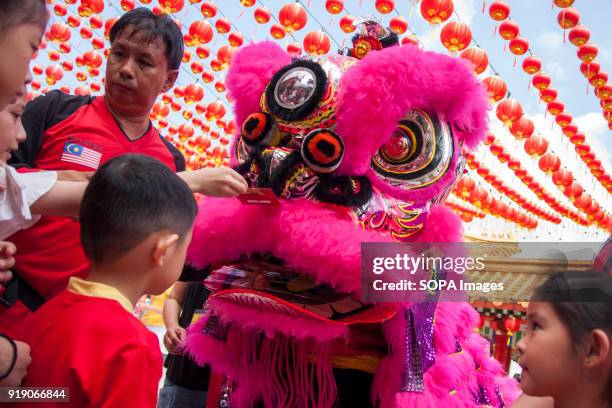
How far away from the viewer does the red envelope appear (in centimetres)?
119

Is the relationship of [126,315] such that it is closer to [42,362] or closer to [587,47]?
[42,362]

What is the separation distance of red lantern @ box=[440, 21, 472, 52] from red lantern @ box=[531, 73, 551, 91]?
126 cm

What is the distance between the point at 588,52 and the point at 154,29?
526 cm

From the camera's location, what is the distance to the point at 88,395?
0.76 metres

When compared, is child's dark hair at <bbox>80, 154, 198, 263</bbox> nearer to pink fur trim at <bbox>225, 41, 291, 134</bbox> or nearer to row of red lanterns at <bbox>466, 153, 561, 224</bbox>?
pink fur trim at <bbox>225, 41, 291, 134</bbox>

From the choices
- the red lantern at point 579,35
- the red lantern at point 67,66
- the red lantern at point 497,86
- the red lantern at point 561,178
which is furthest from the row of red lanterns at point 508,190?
the red lantern at point 67,66

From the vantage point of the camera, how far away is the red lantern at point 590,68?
18.2 feet

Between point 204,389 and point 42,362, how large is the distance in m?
1.15

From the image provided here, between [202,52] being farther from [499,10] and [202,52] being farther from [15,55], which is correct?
[15,55]

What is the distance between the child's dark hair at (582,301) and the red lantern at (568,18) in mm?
4930

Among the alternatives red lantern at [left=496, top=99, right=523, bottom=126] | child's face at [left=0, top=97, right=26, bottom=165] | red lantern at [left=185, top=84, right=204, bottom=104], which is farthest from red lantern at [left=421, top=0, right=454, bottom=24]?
child's face at [left=0, top=97, right=26, bottom=165]

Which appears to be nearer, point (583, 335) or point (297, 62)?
point (583, 335)

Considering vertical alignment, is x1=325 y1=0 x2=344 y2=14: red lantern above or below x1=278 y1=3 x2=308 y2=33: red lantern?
above

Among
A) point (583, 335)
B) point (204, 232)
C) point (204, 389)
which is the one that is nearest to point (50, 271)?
point (204, 232)
